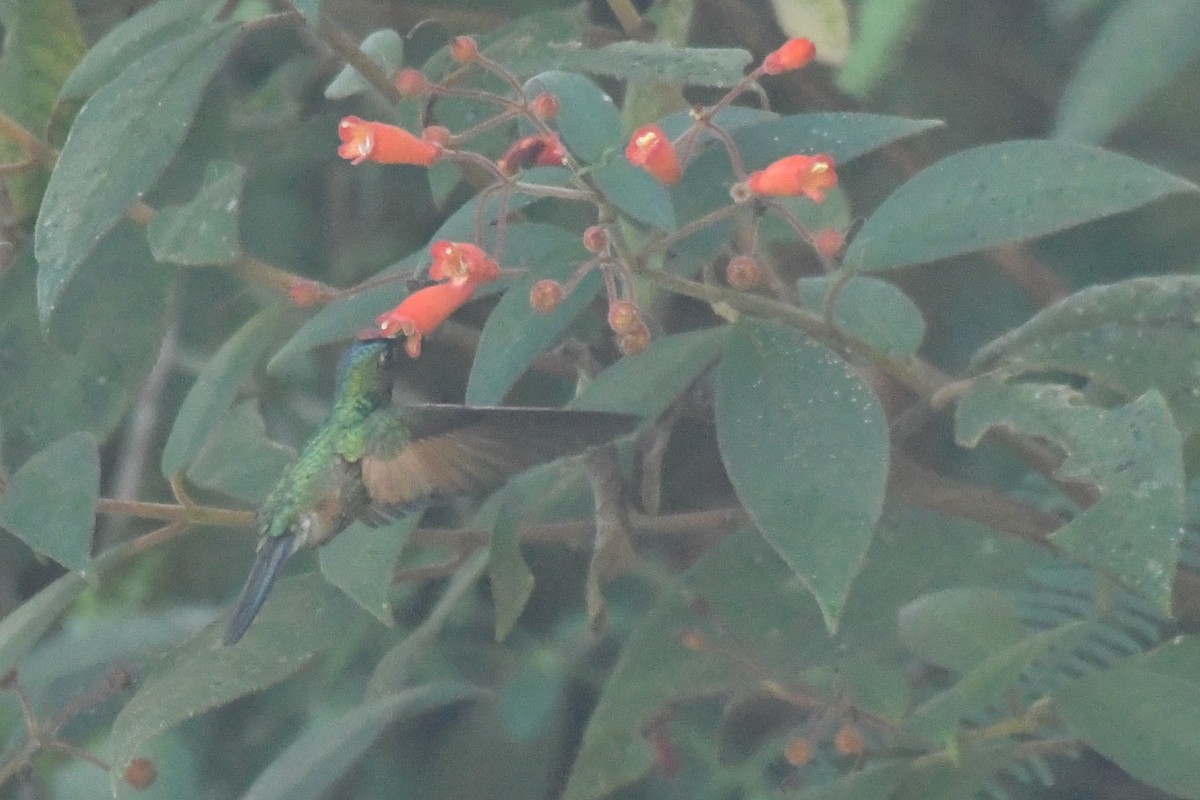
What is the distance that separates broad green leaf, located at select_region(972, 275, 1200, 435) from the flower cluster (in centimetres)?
37

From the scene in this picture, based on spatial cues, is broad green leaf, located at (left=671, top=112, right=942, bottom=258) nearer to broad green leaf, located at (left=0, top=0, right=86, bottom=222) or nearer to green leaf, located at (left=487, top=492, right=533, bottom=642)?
green leaf, located at (left=487, top=492, right=533, bottom=642)

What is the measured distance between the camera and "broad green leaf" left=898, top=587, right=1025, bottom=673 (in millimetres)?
1109

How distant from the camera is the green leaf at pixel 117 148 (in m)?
1.10

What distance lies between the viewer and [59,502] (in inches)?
44.8

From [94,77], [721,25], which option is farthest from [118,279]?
[721,25]

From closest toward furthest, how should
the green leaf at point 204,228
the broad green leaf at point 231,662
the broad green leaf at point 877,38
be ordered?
the broad green leaf at point 877,38
the green leaf at point 204,228
the broad green leaf at point 231,662

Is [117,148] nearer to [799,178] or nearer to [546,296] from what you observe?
[546,296]

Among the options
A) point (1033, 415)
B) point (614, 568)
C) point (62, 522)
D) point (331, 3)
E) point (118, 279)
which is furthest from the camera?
point (331, 3)

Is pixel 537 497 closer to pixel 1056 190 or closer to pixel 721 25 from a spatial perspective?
pixel 1056 190

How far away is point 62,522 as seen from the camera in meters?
1.13

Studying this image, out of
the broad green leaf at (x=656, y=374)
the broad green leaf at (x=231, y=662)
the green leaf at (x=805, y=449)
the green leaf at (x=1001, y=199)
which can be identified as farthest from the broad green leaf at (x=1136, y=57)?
the broad green leaf at (x=231, y=662)

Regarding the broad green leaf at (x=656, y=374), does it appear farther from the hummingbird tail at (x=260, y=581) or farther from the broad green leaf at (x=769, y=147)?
the hummingbird tail at (x=260, y=581)

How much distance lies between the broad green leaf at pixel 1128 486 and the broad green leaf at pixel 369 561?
45 cm

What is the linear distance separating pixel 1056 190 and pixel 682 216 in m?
0.29
